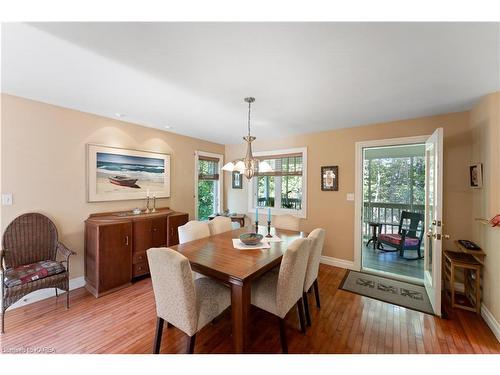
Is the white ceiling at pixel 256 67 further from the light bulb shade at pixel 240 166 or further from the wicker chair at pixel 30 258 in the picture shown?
the wicker chair at pixel 30 258

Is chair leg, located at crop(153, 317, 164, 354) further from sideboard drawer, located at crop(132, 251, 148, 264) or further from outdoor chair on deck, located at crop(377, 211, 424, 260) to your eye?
outdoor chair on deck, located at crop(377, 211, 424, 260)

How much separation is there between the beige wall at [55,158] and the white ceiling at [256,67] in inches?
8.3

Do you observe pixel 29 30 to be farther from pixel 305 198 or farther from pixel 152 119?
pixel 305 198

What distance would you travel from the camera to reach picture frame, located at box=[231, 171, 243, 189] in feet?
15.4

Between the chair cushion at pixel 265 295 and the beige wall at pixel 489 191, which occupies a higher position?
the beige wall at pixel 489 191

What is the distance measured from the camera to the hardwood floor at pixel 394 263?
10.8 ft

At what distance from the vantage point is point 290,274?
5.09 ft

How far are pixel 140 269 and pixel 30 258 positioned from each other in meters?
1.18

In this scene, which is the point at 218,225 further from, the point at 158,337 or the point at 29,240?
the point at 29,240

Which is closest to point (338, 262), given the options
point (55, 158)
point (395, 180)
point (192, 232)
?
point (192, 232)

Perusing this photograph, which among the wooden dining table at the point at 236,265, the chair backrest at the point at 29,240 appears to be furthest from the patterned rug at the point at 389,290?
the chair backrest at the point at 29,240
